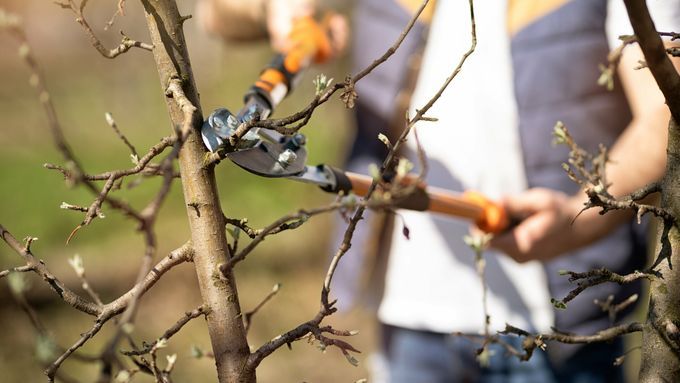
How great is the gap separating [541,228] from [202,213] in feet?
2.95

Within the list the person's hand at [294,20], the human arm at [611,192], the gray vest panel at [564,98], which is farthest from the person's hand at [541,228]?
the person's hand at [294,20]

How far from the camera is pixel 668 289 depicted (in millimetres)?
807

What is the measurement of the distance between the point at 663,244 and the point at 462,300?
3.48ft

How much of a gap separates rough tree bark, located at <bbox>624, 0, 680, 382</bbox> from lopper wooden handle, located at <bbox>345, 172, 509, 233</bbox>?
518 millimetres

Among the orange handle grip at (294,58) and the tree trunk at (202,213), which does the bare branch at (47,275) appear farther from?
the orange handle grip at (294,58)

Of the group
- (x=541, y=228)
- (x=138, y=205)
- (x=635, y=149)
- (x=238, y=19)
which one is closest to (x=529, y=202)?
(x=541, y=228)

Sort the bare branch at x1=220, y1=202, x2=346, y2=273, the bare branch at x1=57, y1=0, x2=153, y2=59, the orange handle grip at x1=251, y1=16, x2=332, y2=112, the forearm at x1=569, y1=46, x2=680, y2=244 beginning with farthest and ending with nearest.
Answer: the forearm at x1=569, y1=46, x2=680, y2=244
the orange handle grip at x1=251, y1=16, x2=332, y2=112
the bare branch at x1=57, y1=0, x2=153, y2=59
the bare branch at x1=220, y1=202, x2=346, y2=273

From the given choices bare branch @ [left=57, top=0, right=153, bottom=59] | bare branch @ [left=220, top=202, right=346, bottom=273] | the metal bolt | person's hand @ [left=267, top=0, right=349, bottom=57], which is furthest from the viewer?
person's hand @ [left=267, top=0, right=349, bottom=57]

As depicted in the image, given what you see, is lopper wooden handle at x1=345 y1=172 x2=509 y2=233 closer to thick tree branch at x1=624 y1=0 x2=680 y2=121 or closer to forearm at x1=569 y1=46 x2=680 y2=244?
forearm at x1=569 y1=46 x2=680 y2=244

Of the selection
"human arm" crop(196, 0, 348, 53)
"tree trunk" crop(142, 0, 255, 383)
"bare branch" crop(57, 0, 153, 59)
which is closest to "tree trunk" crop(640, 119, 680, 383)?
"tree trunk" crop(142, 0, 255, 383)

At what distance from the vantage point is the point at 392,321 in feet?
6.39

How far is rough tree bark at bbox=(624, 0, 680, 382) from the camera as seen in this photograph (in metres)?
0.78

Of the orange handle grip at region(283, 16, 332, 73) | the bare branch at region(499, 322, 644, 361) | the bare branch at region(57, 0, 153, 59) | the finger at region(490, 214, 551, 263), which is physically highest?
the orange handle grip at region(283, 16, 332, 73)

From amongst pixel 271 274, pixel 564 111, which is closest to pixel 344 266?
pixel 564 111
